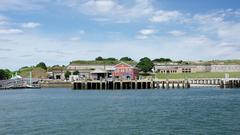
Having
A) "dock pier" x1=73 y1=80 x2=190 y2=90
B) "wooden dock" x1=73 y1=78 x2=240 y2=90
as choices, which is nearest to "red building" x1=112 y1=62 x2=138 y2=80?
"wooden dock" x1=73 y1=78 x2=240 y2=90

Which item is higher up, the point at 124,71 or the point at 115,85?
the point at 124,71

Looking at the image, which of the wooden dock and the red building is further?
the red building

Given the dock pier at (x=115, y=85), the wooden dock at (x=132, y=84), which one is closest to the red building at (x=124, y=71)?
the wooden dock at (x=132, y=84)

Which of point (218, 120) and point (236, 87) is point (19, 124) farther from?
point (236, 87)

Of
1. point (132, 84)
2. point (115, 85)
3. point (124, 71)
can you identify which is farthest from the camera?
point (124, 71)

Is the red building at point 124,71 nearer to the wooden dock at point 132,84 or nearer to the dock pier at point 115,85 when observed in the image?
the wooden dock at point 132,84

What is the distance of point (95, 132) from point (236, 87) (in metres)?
91.6

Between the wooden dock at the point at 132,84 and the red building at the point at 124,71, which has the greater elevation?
the red building at the point at 124,71

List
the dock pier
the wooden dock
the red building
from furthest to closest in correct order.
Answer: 1. the red building
2. the wooden dock
3. the dock pier

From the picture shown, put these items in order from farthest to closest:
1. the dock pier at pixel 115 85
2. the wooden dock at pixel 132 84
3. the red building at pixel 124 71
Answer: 1. the red building at pixel 124 71
2. the wooden dock at pixel 132 84
3. the dock pier at pixel 115 85

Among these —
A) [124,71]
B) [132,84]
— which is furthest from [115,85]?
[124,71]

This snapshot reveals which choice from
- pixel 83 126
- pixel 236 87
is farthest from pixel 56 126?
pixel 236 87

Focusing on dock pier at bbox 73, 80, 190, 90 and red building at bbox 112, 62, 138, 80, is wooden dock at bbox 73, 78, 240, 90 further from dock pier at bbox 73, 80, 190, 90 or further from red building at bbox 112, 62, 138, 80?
red building at bbox 112, 62, 138, 80

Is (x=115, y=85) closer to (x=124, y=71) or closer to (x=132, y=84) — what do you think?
(x=132, y=84)
